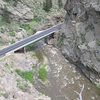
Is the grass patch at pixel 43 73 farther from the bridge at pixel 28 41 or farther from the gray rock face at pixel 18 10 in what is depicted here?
the gray rock face at pixel 18 10

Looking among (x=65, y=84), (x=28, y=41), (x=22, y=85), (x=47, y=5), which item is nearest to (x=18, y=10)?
(x=47, y=5)

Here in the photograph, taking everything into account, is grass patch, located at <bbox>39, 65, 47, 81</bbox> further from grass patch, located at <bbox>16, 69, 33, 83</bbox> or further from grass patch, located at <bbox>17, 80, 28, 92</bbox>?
grass patch, located at <bbox>17, 80, 28, 92</bbox>

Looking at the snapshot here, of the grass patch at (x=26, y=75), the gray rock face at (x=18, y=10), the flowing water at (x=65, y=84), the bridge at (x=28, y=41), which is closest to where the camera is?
the flowing water at (x=65, y=84)

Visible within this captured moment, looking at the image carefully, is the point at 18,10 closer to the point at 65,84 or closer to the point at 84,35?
the point at 84,35

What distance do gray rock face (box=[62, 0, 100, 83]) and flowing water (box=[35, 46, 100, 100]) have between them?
2029mm

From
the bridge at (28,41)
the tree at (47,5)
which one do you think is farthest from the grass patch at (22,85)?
the tree at (47,5)

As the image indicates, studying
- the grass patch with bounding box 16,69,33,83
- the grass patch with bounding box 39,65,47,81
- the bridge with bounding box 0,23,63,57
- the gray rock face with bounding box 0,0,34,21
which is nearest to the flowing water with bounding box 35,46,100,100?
the grass patch with bounding box 39,65,47,81

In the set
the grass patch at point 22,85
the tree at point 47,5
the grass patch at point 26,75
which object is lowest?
the tree at point 47,5

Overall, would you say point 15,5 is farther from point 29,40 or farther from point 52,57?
point 52,57

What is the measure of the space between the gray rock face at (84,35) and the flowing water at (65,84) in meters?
2.03

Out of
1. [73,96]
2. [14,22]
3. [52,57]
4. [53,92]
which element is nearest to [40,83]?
[53,92]

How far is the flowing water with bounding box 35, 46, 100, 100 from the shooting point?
49.4 metres

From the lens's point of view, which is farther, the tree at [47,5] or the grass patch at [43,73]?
the tree at [47,5]

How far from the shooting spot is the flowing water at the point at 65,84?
4944 centimetres
